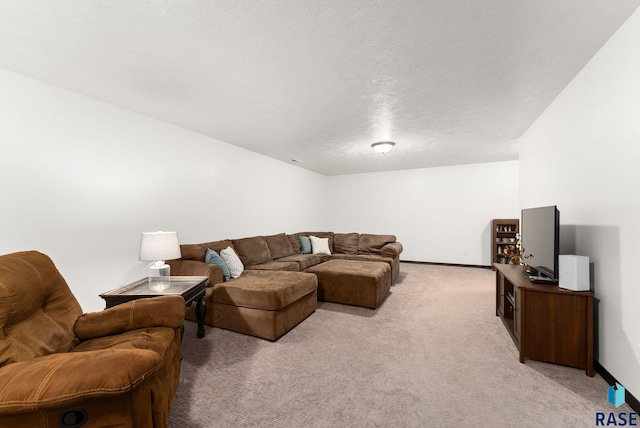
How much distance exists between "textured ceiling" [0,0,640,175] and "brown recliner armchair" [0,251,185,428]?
4.88ft

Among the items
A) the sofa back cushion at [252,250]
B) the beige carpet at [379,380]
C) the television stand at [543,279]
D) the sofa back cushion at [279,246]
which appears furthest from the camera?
the sofa back cushion at [279,246]

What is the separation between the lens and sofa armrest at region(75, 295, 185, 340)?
167 centimetres

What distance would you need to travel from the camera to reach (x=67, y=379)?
0.98 m

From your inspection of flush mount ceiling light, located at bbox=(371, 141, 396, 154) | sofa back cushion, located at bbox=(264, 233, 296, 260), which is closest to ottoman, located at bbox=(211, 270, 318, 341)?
sofa back cushion, located at bbox=(264, 233, 296, 260)

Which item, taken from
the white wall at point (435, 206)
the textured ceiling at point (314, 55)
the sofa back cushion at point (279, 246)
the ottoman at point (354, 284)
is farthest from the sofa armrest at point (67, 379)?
the white wall at point (435, 206)

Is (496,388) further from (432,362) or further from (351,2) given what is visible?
(351,2)

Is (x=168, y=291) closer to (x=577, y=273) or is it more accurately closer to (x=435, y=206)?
(x=577, y=273)

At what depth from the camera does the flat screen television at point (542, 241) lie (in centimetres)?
221

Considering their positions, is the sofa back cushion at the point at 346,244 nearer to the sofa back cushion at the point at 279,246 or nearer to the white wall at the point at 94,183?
the sofa back cushion at the point at 279,246

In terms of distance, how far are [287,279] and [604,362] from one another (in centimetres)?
279

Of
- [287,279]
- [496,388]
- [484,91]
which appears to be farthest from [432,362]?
[484,91]

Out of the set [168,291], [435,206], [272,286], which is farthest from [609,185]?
[435,206]

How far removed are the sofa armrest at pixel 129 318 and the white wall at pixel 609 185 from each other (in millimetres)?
3016

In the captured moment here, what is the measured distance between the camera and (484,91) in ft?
8.22
